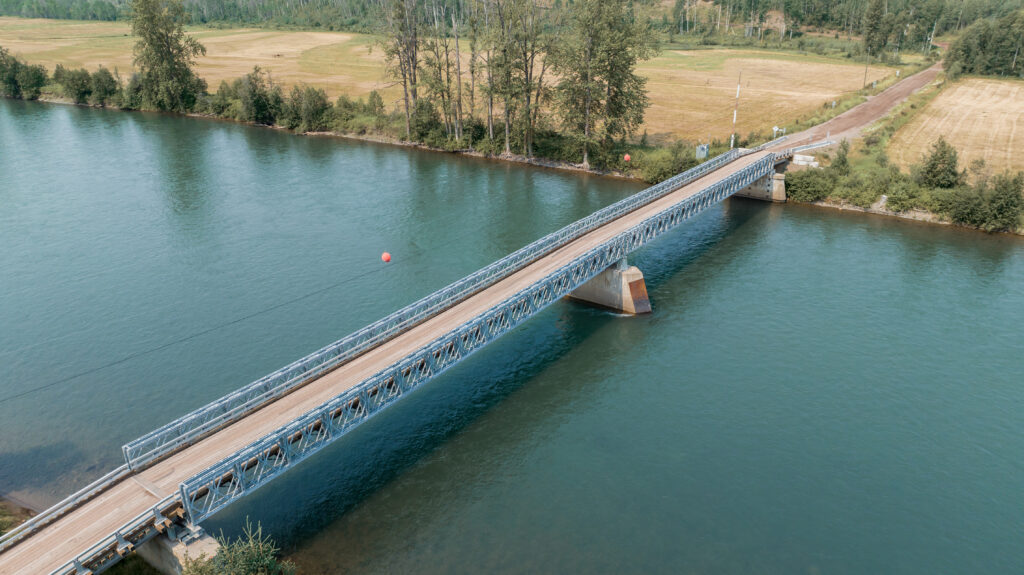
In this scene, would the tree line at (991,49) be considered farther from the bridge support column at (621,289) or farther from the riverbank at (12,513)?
the riverbank at (12,513)

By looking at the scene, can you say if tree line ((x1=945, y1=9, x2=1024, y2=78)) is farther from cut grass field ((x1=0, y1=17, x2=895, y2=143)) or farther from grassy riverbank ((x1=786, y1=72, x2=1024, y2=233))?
grassy riverbank ((x1=786, y1=72, x2=1024, y2=233))

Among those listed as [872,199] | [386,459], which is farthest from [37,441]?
[872,199]

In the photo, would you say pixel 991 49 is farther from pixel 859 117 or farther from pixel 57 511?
pixel 57 511

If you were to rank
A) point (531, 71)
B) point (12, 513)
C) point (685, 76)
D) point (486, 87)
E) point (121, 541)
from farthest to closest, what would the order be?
point (685, 76), point (486, 87), point (531, 71), point (12, 513), point (121, 541)

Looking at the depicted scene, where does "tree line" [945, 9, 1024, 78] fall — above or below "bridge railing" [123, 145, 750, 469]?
above

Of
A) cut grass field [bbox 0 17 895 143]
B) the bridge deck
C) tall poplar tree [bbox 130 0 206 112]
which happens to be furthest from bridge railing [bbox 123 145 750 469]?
tall poplar tree [bbox 130 0 206 112]

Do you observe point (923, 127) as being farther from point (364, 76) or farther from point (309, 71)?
point (309, 71)

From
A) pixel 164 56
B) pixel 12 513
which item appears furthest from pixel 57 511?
pixel 164 56
